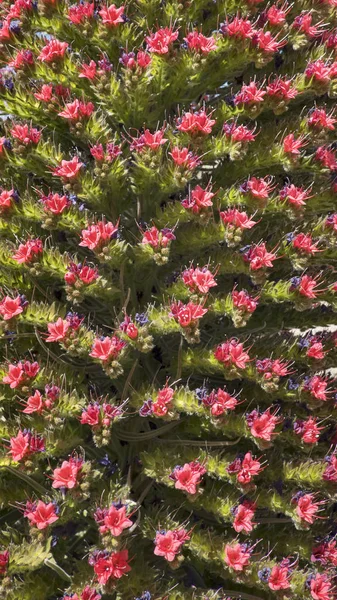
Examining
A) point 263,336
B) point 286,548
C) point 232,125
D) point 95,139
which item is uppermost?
point 232,125

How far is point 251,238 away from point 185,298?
698 mm

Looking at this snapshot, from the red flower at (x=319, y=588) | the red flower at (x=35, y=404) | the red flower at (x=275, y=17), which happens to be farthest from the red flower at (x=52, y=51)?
the red flower at (x=319, y=588)

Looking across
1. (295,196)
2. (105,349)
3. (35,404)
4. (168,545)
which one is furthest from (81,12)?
(168,545)

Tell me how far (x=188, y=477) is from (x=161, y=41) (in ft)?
8.17

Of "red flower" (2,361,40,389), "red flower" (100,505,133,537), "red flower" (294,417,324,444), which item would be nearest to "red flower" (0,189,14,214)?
"red flower" (2,361,40,389)

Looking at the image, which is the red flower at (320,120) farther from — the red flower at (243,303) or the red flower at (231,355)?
the red flower at (231,355)

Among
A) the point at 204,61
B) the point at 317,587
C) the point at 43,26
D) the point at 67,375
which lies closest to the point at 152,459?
the point at 67,375

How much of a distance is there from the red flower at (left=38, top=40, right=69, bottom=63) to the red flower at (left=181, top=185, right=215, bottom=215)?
117 centimetres

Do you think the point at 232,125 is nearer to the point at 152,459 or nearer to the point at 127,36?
the point at 127,36

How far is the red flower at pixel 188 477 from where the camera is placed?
12.0ft

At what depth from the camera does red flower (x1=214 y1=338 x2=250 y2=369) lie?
12.3 ft

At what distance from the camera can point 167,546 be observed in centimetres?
360

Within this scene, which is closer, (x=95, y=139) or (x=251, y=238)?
(x=95, y=139)

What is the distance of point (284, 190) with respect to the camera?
405cm
